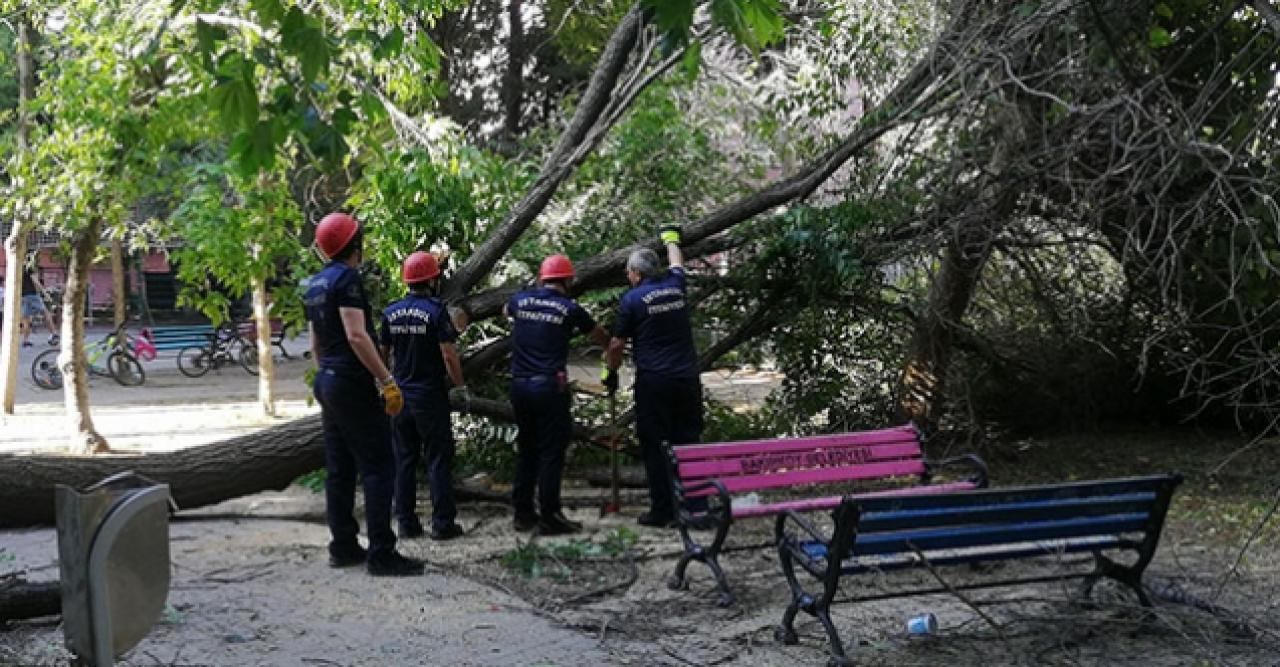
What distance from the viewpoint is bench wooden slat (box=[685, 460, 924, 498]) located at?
5965mm

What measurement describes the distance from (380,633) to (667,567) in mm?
1795

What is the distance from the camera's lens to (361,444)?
5926 millimetres

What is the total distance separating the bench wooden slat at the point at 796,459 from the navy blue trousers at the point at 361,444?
1.56 metres

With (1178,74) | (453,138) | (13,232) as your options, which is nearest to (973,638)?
(1178,74)

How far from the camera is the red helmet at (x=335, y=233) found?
5934 mm

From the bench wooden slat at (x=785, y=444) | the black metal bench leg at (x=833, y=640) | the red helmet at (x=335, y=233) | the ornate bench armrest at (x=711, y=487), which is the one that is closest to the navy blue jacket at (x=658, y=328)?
the bench wooden slat at (x=785, y=444)

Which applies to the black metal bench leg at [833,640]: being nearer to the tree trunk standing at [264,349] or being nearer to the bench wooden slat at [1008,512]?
the bench wooden slat at [1008,512]

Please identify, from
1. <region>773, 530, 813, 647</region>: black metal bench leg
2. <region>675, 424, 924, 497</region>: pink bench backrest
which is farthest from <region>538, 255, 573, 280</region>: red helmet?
<region>773, 530, 813, 647</region>: black metal bench leg

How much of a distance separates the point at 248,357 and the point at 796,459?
18.8 meters

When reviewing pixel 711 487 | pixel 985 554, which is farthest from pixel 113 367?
pixel 985 554

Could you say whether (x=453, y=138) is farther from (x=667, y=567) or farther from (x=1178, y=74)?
(x=1178, y=74)

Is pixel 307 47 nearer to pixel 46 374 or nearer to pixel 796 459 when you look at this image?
pixel 796 459

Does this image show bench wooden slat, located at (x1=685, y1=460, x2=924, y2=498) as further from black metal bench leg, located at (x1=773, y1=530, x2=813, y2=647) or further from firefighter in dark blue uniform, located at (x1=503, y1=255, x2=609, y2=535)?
firefighter in dark blue uniform, located at (x1=503, y1=255, x2=609, y2=535)

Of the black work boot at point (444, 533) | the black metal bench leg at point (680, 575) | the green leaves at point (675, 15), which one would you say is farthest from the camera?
the black work boot at point (444, 533)
